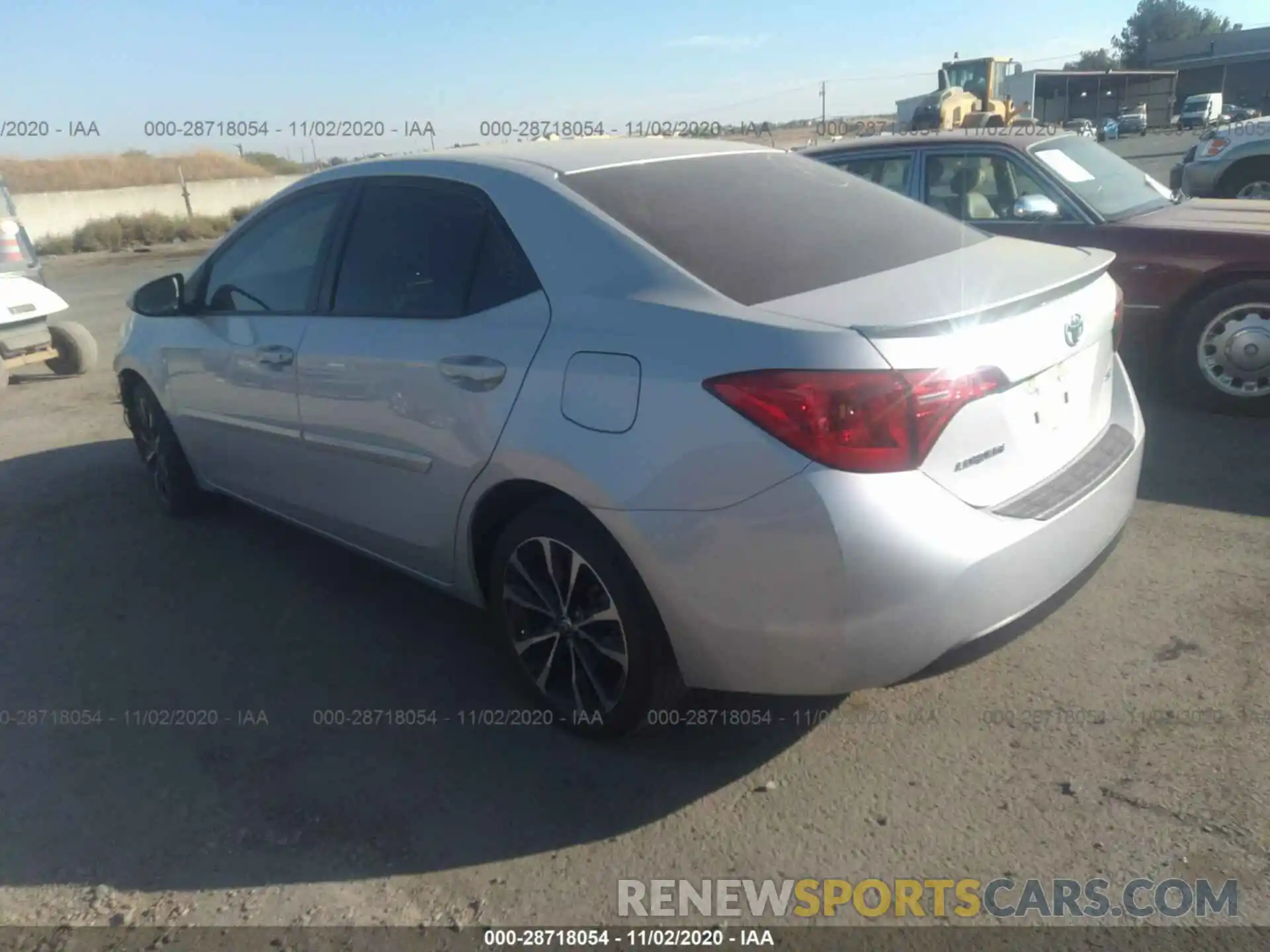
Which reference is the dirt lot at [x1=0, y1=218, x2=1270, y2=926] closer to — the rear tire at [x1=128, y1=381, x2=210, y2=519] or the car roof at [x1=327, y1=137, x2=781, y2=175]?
the rear tire at [x1=128, y1=381, x2=210, y2=519]

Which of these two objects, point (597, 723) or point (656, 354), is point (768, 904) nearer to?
point (597, 723)

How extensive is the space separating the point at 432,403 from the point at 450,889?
1.43 metres

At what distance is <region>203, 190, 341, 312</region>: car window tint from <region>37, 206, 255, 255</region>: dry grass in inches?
986

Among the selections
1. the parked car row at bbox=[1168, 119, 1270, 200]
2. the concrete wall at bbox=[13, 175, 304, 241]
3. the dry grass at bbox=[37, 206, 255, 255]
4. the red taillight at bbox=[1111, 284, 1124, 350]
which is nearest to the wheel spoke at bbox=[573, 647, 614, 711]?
the red taillight at bbox=[1111, 284, 1124, 350]

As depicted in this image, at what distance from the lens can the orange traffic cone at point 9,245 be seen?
937cm

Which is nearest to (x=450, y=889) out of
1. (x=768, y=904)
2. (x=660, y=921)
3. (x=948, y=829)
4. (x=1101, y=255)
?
(x=660, y=921)

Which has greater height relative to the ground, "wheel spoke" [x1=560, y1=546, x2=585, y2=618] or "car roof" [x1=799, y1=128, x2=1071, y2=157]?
"car roof" [x1=799, y1=128, x2=1071, y2=157]

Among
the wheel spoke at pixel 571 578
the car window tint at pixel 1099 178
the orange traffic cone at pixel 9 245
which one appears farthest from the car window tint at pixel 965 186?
the orange traffic cone at pixel 9 245

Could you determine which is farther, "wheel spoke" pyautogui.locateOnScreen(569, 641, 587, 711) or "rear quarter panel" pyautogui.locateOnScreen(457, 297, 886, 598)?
"wheel spoke" pyautogui.locateOnScreen(569, 641, 587, 711)

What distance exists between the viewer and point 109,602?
4.45 metres

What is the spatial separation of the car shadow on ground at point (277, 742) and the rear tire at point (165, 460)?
458 millimetres

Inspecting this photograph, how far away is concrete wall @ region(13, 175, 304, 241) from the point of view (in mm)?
29172

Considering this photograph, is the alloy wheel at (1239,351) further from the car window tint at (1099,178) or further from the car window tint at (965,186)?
the car window tint at (965,186)

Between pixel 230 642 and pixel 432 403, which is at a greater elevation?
pixel 432 403
